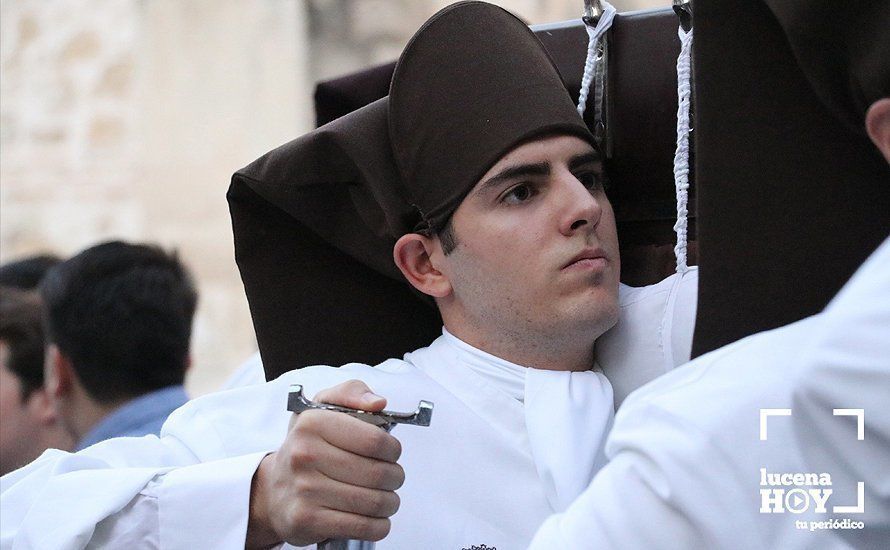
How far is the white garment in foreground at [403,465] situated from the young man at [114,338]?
0.80 meters

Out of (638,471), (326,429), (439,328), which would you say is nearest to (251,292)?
(439,328)

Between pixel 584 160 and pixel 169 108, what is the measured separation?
339 centimetres

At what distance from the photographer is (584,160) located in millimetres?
2377

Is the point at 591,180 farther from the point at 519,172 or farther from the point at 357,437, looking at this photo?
the point at 357,437

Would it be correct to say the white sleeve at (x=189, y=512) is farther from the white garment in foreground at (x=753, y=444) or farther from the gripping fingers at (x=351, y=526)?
the white garment in foreground at (x=753, y=444)

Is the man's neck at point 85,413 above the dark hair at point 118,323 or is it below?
below

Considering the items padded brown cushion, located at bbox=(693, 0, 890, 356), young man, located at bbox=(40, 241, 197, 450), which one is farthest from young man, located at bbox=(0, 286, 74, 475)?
padded brown cushion, located at bbox=(693, 0, 890, 356)

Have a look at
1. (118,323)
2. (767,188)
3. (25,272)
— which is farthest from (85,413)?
(767,188)

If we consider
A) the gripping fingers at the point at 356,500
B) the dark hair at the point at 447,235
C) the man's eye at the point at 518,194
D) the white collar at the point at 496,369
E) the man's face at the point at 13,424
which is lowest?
the man's face at the point at 13,424

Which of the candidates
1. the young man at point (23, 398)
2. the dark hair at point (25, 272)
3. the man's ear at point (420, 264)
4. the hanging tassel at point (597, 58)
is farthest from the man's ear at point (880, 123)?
the dark hair at point (25, 272)

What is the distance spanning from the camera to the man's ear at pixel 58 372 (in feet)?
10.7

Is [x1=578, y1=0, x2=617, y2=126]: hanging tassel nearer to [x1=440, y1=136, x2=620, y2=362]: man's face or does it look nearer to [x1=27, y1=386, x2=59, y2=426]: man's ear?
[x1=440, y1=136, x2=620, y2=362]: man's face

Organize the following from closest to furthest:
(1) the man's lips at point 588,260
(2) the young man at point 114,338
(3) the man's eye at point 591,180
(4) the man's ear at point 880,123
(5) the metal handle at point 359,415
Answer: (4) the man's ear at point 880,123 → (5) the metal handle at point 359,415 → (1) the man's lips at point 588,260 → (3) the man's eye at point 591,180 → (2) the young man at point 114,338

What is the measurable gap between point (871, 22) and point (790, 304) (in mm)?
361
